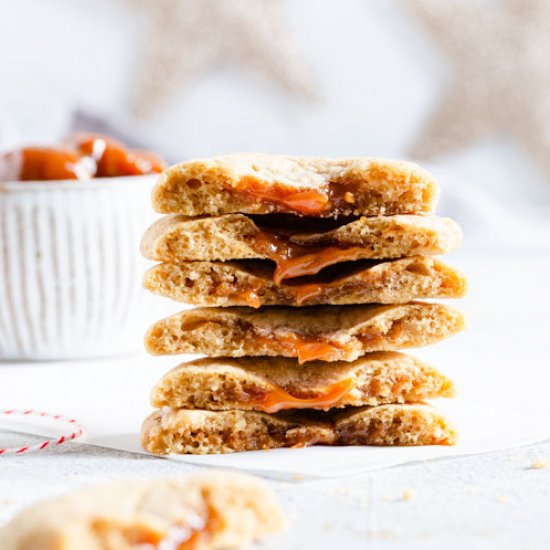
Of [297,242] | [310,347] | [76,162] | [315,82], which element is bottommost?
[310,347]

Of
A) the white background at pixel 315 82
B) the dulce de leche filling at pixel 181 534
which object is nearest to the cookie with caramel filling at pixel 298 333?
the dulce de leche filling at pixel 181 534

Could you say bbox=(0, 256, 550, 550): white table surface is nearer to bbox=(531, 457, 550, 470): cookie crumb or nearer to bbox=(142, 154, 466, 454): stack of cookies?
bbox=(531, 457, 550, 470): cookie crumb

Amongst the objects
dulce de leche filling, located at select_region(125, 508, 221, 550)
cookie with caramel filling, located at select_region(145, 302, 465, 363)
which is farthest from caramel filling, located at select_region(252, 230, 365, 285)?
dulce de leche filling, located at select_region(125, 508, 221, 550)

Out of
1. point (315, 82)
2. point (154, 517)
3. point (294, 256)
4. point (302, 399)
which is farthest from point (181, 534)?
point (315, 82)

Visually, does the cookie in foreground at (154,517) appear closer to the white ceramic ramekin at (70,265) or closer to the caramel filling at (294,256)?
the caramel filling at (294,256)

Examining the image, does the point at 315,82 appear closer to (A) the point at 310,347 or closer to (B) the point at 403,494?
(A) the point at 310,347

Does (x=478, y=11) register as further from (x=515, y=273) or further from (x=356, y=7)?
(x=515, y=273)
